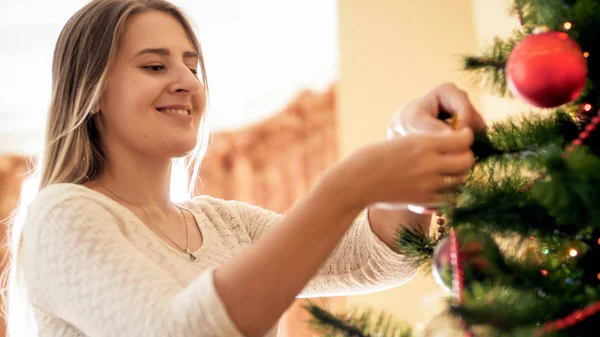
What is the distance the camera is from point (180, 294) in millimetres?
580

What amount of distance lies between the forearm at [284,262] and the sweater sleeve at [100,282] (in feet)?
0.06

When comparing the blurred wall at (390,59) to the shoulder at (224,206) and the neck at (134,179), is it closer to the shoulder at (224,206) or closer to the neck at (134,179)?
the shoulder at (224,206)

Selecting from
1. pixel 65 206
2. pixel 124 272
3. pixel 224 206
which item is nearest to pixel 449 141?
pixel 124 272

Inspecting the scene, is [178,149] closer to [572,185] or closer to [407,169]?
[407,169]

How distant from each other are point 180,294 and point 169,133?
39 centimetres

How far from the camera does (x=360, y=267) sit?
949 millimetres

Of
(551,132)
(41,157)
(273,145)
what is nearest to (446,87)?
(551,132)

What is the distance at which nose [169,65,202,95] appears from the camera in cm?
95

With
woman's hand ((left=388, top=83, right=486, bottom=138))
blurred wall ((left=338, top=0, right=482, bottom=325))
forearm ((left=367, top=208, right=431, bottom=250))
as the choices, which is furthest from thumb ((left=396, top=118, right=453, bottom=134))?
blurred wall ((left=338, top=0, right=482, bottom=325))

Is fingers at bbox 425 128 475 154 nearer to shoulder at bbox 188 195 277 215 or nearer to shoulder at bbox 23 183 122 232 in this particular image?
shoulder at bbox 23 183 122 232

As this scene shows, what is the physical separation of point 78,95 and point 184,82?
172 mm

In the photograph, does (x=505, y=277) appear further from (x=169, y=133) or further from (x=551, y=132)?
(x=169, y=133)

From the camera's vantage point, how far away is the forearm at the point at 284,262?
1.75 ft

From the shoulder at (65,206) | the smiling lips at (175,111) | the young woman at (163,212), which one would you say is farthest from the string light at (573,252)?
the smiling lips at (175,111)
